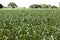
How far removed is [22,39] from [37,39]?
33 centimetres

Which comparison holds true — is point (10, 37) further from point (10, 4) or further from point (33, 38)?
point (10, 4)

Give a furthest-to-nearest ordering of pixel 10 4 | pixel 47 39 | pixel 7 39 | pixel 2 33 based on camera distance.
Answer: pixel 10 4
pixel 2 33
pixel 7 39
pixel 47 39

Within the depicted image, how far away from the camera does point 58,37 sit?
17.2ft

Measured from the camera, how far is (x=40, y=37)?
4906 millimetres

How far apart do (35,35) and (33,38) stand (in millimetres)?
134

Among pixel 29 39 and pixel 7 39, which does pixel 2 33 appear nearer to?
pixel 7 39

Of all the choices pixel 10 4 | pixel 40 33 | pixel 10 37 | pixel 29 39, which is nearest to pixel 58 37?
pixel 40 33

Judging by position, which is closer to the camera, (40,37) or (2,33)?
(40,37)

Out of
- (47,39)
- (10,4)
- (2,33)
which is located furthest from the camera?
(10,4)

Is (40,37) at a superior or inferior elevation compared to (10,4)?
superior

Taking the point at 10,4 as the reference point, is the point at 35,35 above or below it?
above

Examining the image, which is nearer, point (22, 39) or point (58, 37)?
point (22, 39)

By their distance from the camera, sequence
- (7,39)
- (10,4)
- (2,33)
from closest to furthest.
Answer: (7,39) → (2,33) → (10,4)

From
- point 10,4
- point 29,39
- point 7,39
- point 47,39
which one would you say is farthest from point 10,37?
point 10,4
